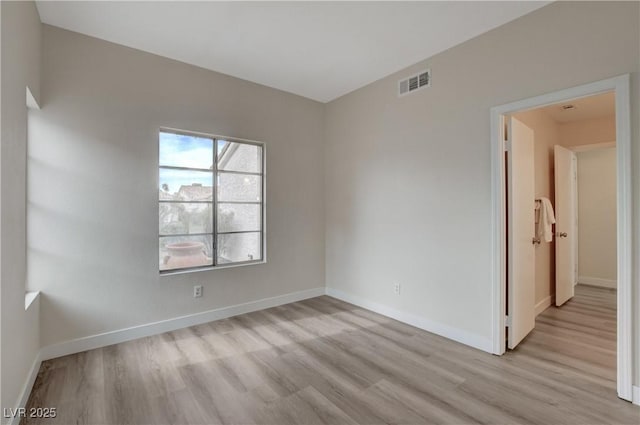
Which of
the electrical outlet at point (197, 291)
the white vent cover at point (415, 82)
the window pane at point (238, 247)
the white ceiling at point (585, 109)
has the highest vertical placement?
the white vent cover at point (415, 82)

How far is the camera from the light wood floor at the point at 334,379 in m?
1.87

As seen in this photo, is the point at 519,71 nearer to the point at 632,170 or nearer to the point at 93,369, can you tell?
the point at 632,170

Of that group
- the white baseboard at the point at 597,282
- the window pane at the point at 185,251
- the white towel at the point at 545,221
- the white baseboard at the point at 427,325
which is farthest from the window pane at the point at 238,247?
the white baseboard at the point at 597,282

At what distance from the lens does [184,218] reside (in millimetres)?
3316

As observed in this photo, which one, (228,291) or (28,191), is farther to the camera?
(228,291)

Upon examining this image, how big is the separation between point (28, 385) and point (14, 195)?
1.36m

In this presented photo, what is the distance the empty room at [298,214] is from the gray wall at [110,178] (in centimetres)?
2

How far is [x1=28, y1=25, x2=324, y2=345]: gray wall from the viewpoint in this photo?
2561mm

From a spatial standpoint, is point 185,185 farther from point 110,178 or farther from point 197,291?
point 197,291

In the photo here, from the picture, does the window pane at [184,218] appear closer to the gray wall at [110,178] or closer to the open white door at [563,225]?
the gray wall at [110,178]

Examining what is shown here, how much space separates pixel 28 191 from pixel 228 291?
6.94 ft

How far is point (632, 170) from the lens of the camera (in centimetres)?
196

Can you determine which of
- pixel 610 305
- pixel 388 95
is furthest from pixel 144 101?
pixel 610 305

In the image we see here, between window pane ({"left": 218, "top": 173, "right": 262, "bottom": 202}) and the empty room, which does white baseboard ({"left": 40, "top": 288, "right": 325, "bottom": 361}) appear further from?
window pane ({"left": 218, "top": 173, "right": 262, "bottom": 202})
